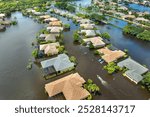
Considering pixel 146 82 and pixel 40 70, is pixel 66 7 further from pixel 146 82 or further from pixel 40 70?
pixel 146 82

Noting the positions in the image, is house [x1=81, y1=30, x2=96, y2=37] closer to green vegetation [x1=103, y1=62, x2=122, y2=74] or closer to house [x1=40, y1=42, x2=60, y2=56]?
house [x1=40, y1=42, x2=60, y2=56]

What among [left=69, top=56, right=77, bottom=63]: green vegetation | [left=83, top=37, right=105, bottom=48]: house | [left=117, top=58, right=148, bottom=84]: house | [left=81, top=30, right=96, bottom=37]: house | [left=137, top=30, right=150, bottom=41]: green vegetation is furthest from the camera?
[left=81, top=30, right=96, bottom=37]: house

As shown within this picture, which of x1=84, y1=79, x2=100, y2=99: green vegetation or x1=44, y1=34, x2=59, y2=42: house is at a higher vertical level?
x1=44, y1=34, x2=59, y2=42: house

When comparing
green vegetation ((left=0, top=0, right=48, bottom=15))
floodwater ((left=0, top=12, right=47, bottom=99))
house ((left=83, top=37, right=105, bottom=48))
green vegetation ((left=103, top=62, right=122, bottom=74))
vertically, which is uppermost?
green vegetation ((left=0, top=0, right=48, bottom=15))

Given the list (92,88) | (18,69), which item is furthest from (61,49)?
(92,88)

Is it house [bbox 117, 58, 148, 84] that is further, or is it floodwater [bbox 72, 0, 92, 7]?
floodwater [bbox 72, 0, 92, 7]

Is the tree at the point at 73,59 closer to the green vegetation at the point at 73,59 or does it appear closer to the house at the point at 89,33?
the green vegetation at the point at 73,59

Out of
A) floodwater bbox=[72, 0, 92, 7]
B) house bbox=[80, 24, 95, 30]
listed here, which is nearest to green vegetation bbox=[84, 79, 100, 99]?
house bbox=[80, 24, 95, 30]
